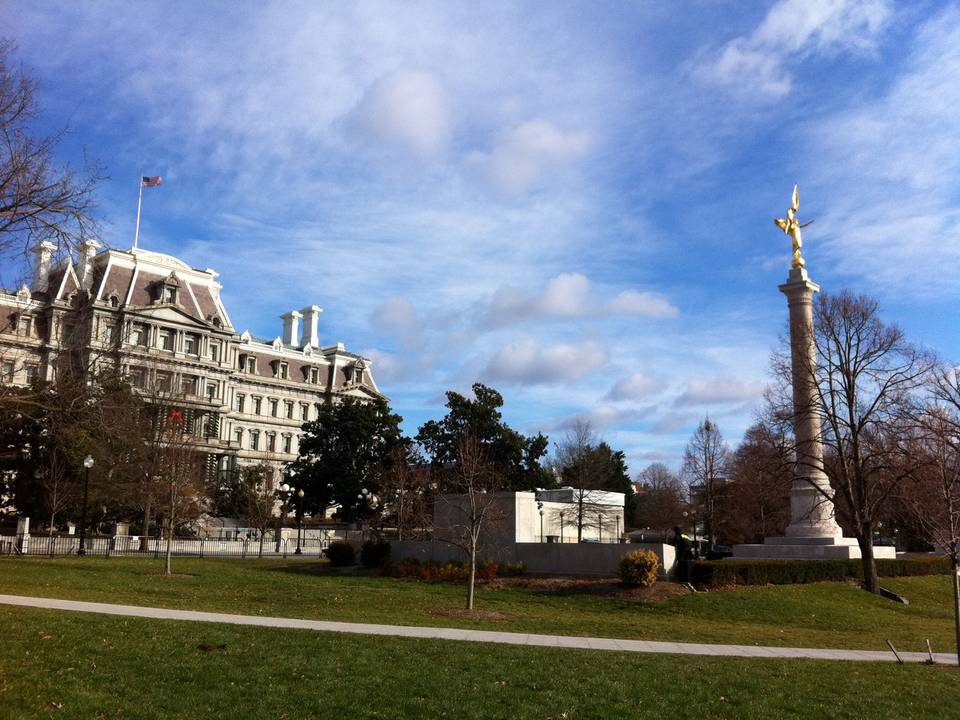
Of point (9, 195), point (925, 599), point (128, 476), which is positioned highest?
point (9, 195)

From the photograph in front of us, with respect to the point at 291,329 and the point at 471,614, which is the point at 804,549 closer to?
the point at 471,614

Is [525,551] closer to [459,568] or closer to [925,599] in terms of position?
[459,568]

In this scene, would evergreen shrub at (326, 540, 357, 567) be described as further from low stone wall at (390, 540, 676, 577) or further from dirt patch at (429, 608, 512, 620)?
dirt patch at (429, 608, 512, 620)

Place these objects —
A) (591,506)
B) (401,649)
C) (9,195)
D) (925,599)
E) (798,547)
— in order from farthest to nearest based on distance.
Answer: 1. (591,506)
2. (798,547)
3. (925,599)
4. (9,195)
5. (401,649)

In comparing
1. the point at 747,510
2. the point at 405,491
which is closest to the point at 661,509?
the point at 747,510

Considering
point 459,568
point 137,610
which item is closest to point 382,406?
point 459,568

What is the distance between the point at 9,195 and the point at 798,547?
3270 cm

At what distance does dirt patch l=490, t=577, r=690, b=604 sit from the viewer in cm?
2638

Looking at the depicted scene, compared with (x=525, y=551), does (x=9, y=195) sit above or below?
above

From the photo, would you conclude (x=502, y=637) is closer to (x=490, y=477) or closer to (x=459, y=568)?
(x=459, y=568)

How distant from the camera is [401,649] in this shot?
1413 cm

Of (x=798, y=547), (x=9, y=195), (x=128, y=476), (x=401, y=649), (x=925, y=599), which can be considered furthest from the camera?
(x=128, y=476)

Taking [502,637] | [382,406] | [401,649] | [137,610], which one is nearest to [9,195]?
[137,610]

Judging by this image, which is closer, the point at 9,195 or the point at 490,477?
the point at 9,195
